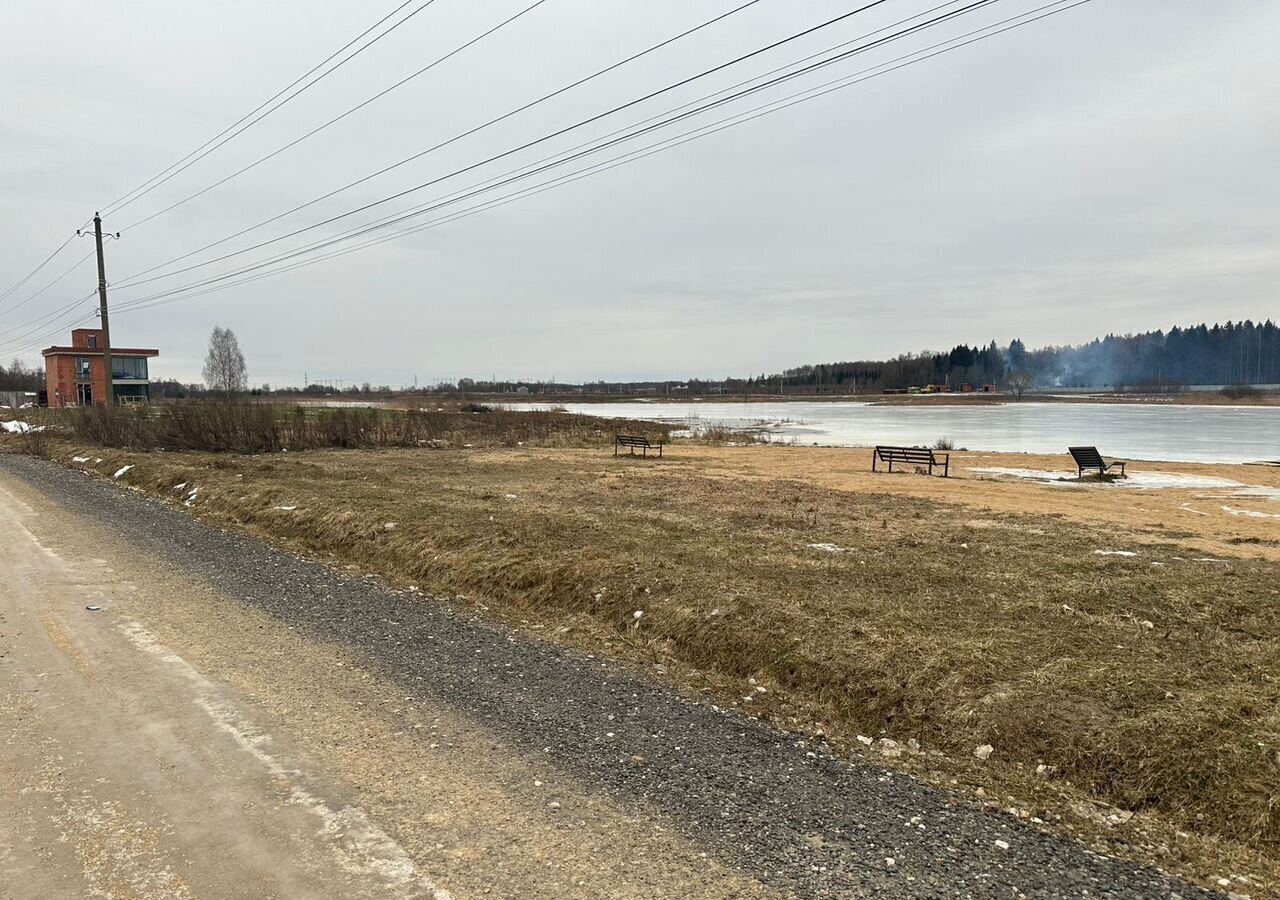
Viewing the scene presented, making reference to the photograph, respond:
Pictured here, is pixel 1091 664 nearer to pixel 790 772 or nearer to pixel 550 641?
pixel 790 772

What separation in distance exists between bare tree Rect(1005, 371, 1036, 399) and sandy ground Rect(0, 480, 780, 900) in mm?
183750

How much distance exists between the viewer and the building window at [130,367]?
66250mm

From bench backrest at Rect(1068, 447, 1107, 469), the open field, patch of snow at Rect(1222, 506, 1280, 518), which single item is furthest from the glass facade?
patch of snow at Rect(1222, 506, 1280, 518)

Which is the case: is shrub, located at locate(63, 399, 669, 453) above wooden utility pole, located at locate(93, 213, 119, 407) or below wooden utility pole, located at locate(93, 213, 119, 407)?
below

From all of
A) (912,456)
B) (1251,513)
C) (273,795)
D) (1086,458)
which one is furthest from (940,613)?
(912,456)

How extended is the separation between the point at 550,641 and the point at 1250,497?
61.0 feet

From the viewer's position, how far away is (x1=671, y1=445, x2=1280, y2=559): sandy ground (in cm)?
1200

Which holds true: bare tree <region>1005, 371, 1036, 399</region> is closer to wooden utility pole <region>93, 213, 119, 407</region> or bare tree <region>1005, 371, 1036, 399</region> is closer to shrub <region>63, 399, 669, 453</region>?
shrub <region>63, 399, 669, 453</region>

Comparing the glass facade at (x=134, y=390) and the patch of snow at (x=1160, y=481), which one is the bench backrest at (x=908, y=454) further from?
the glass facade at (x=134, y=390)

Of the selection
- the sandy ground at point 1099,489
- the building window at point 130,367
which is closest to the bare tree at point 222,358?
the building window at point 130,367

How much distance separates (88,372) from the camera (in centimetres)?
6456

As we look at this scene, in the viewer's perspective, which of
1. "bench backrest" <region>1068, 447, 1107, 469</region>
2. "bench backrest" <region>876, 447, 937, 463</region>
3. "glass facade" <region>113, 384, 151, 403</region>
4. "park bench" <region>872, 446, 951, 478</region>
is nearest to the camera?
"bench backrest" <region>1068, 447, 1107, 469</region>

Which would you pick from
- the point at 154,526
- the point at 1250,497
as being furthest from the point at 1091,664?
the point at 1250,497

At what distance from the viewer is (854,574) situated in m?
7.73
